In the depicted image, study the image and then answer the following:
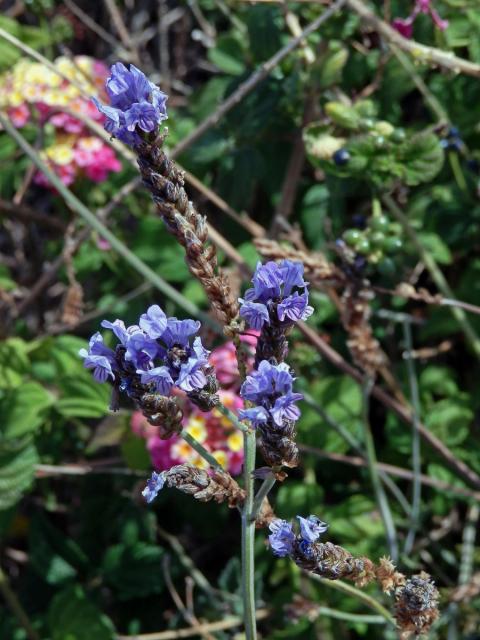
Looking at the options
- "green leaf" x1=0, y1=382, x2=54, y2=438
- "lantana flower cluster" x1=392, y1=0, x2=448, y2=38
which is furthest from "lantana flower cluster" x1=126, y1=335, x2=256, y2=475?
"lantana flower cluster" x1=392, y1=0, x2=448, y2=38

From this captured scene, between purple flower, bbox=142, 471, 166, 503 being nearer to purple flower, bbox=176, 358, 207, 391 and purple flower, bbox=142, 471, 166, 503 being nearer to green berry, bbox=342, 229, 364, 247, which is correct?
purple flower, bbox=176, 358, 207, 391

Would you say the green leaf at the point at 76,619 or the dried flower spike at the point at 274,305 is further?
the green leaf at the point at 76,619

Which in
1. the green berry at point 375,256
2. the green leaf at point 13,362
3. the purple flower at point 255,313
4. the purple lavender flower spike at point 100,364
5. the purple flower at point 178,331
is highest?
the green berry at point 375,256

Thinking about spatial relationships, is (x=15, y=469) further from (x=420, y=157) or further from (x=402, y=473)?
(x=420, y=157)

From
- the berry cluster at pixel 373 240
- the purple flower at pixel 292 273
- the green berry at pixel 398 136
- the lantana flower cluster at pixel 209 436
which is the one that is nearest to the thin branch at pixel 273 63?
the green berry at pixel 398 136

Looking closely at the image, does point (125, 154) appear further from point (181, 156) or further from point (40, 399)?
point (40, 399)

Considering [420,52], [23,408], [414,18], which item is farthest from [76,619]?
[414,18]

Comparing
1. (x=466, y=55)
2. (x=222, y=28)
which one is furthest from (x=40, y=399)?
(x=222, y=28)

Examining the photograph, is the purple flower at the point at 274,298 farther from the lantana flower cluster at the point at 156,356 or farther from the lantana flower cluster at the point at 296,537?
the lantana flower cluster at the point at 296,537
